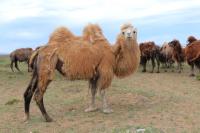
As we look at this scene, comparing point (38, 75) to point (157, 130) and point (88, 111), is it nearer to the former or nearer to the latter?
point (88, 111)

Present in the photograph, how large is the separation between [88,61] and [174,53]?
15.0m

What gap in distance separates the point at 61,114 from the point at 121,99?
7.92 feet

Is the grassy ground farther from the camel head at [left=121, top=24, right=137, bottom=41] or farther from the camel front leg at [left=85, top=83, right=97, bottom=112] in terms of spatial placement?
the camel head at [left=121, top=24, right=137, bottom=41]

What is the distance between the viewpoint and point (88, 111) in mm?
12859

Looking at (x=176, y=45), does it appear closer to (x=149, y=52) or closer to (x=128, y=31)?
(x=149, y=52)

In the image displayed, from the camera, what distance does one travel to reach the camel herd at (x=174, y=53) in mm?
23641

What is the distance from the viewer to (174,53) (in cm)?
2633

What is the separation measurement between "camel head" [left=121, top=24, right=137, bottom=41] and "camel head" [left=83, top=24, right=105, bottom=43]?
27.1 inches

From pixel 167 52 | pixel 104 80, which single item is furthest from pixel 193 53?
pixel 104 80

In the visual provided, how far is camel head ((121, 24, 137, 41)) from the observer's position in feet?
40.1

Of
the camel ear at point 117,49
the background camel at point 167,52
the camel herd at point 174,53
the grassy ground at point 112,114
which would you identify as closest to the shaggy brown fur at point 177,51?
the camel herd at point 174,53

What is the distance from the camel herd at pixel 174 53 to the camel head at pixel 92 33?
11493 mm

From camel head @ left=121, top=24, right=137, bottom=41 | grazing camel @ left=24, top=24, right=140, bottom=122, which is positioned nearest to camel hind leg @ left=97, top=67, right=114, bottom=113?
grazing camel @ left=24, top=24, right=140, bottom=122

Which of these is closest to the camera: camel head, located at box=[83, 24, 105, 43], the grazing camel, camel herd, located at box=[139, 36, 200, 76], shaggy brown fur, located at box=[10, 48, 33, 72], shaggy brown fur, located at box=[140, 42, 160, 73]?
the grazing camel
